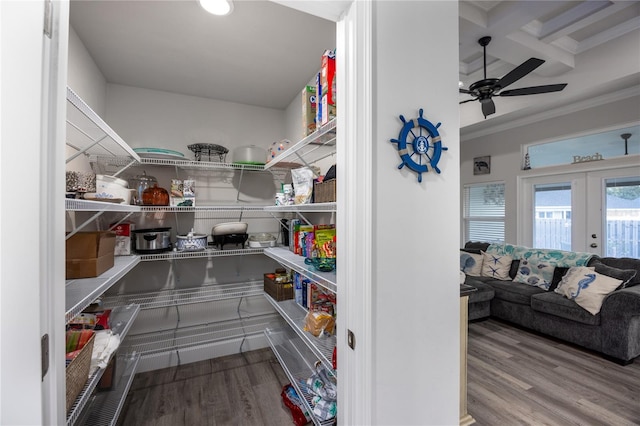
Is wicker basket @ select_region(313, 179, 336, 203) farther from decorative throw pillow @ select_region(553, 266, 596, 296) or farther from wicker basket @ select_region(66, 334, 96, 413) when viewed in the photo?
decorative throw pillow @ select_region(553, 266, 596, 296)

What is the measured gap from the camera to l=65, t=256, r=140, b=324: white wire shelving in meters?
1.01

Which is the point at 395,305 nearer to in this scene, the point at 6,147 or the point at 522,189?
the point at 6,147

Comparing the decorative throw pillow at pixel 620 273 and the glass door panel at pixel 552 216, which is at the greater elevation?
the glass door panel at pixel 552 216

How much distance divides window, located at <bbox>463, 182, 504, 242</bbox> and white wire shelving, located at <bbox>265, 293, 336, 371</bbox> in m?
4.09

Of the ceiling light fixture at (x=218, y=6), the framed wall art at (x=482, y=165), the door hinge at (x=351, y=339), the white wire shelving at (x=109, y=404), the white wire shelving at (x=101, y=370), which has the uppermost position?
the ceiling light fixture at (x=218, y=6)

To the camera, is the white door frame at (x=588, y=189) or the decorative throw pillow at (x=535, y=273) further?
the white door frame at (x=588, y=189)

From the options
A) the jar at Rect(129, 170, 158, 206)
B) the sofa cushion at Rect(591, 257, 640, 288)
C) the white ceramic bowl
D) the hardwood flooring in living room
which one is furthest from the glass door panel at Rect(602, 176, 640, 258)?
the jar at Rect(129, 170, 158, 206)

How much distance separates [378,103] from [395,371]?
91 cm

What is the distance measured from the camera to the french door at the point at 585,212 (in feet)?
11.1

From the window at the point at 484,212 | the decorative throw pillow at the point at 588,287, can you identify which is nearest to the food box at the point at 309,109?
the decorative throw pillow at the point at 588,287

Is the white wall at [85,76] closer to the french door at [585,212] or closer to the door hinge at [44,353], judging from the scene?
the door hinge at [44,353]

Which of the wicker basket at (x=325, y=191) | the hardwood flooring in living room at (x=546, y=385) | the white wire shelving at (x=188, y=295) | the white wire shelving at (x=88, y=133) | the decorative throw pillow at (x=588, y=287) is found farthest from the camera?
the decorative throw pillow at (x=588, y=287)

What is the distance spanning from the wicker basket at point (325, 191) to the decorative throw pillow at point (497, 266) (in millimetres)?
3221

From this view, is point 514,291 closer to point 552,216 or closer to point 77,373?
point 552,216
